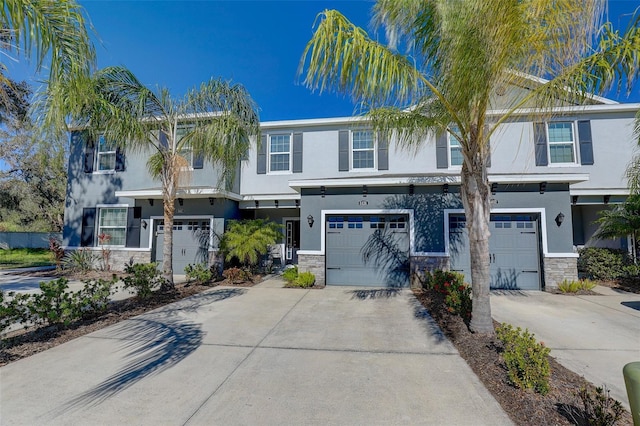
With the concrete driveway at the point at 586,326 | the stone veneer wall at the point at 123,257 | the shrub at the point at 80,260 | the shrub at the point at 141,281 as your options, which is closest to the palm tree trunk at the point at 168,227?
the shrub at the point at 141,281

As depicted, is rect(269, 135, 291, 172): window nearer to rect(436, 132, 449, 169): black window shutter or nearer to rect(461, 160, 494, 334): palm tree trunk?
rect(436, 132, 449, 169): black window shutter

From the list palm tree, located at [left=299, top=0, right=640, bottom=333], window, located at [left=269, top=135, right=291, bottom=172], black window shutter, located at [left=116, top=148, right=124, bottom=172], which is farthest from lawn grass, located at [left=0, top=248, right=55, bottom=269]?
palm tree, located at [left=299, top=0, right=640, bottom=333]

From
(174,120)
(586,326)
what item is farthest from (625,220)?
(174,120)

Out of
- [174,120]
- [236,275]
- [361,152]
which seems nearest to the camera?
[174,120]

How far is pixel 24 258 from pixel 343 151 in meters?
19.9

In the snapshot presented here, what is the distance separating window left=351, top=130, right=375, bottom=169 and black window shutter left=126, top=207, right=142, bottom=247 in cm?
933

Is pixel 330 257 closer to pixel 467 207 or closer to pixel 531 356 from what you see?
pixel 467 207

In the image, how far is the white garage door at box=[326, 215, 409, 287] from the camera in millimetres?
9938

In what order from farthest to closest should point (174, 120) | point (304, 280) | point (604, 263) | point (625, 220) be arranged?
1. point (604, 263)
2. point (304, 280)
3. point (625, 220)
4. point (174, 120)

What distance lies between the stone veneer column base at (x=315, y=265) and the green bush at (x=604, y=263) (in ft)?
30.0

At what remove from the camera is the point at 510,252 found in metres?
9.59

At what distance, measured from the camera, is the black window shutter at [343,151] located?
12.7m

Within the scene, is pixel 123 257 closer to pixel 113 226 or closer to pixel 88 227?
pixel 113 226

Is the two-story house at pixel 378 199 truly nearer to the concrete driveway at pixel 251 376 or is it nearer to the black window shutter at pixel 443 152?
the black window shutter at pixel 443 152
